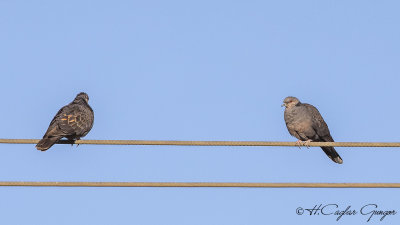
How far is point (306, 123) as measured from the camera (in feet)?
54.4

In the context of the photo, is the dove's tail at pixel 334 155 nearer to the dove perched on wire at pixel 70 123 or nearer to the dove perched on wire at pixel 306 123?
the dove perched on wire at pixel 306 123

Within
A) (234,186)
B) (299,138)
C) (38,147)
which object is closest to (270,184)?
(234,186)

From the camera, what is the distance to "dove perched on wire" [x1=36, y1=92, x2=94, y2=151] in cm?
1402

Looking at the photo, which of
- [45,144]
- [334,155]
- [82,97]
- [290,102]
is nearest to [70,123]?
[45,144]

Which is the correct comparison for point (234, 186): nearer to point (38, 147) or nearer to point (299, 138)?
point (38, 147)

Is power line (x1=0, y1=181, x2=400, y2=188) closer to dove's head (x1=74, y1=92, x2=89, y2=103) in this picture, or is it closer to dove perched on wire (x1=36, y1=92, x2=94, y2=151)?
dove perched on wire (x1=36, y1=92, x2=94, y2=151)

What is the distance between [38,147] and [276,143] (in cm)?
467

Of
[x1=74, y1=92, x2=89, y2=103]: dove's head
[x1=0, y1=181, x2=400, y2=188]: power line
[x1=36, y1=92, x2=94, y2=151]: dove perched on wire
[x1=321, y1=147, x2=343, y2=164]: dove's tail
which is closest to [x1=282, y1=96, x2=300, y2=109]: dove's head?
[x1=321, y1=147, x2=343, y2=164]: dove's tail

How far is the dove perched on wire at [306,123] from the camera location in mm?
16625

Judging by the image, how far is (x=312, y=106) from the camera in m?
17.1

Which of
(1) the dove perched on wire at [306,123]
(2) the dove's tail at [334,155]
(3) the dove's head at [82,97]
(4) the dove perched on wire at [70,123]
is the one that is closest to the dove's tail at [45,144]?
(4) the dove perched on wire at [70,123]

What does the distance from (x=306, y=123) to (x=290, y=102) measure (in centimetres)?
65

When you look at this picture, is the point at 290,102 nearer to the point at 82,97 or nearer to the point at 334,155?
the point at 334,155

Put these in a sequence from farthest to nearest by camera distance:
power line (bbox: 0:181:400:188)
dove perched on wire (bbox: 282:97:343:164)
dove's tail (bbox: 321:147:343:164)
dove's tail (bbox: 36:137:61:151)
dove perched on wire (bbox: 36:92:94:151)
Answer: dove's tail (bbox: 321:147:343:164) < dove perched on wire (bbox: 282:97:343:164) < dove perched on wire (bbox: 36:92:94:151) < dove's tail (bbox: 36:137:61:151) < power line (bbox: 0:181:400:188)
